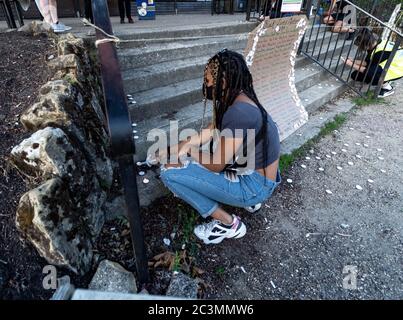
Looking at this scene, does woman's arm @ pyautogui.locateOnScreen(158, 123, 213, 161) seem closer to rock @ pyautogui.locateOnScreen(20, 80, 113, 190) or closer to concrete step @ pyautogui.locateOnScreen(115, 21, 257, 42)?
rock @ pyautogui.locateOnScreen(20, 80, 113, 190)

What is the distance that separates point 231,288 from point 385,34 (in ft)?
20.2

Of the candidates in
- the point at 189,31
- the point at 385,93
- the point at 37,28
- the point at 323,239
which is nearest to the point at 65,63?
the point at 37,28

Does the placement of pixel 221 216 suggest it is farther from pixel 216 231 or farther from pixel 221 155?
pixel 221 155

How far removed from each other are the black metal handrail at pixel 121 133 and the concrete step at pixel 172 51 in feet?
5.94

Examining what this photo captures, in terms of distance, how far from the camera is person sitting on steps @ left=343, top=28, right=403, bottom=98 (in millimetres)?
5352

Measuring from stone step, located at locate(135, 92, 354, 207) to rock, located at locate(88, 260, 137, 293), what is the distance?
29.4 inches

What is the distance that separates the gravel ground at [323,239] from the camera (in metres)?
2.21

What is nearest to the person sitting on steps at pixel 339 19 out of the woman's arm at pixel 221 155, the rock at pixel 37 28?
the rock at pixel 37 28

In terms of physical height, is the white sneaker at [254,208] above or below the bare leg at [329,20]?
below

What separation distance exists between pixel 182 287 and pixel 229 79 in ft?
4.84

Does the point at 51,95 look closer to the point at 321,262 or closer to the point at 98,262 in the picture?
the point at 98,262

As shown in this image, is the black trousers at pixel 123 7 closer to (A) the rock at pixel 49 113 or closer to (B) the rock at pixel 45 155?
(A) the rock at pixel 49 113

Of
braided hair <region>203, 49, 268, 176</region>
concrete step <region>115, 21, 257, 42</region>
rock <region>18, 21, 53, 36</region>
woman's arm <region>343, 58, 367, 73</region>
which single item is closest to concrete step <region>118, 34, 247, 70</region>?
concrete step <region>115, 21, 257, 42</region>

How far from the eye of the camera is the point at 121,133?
4.25ft
